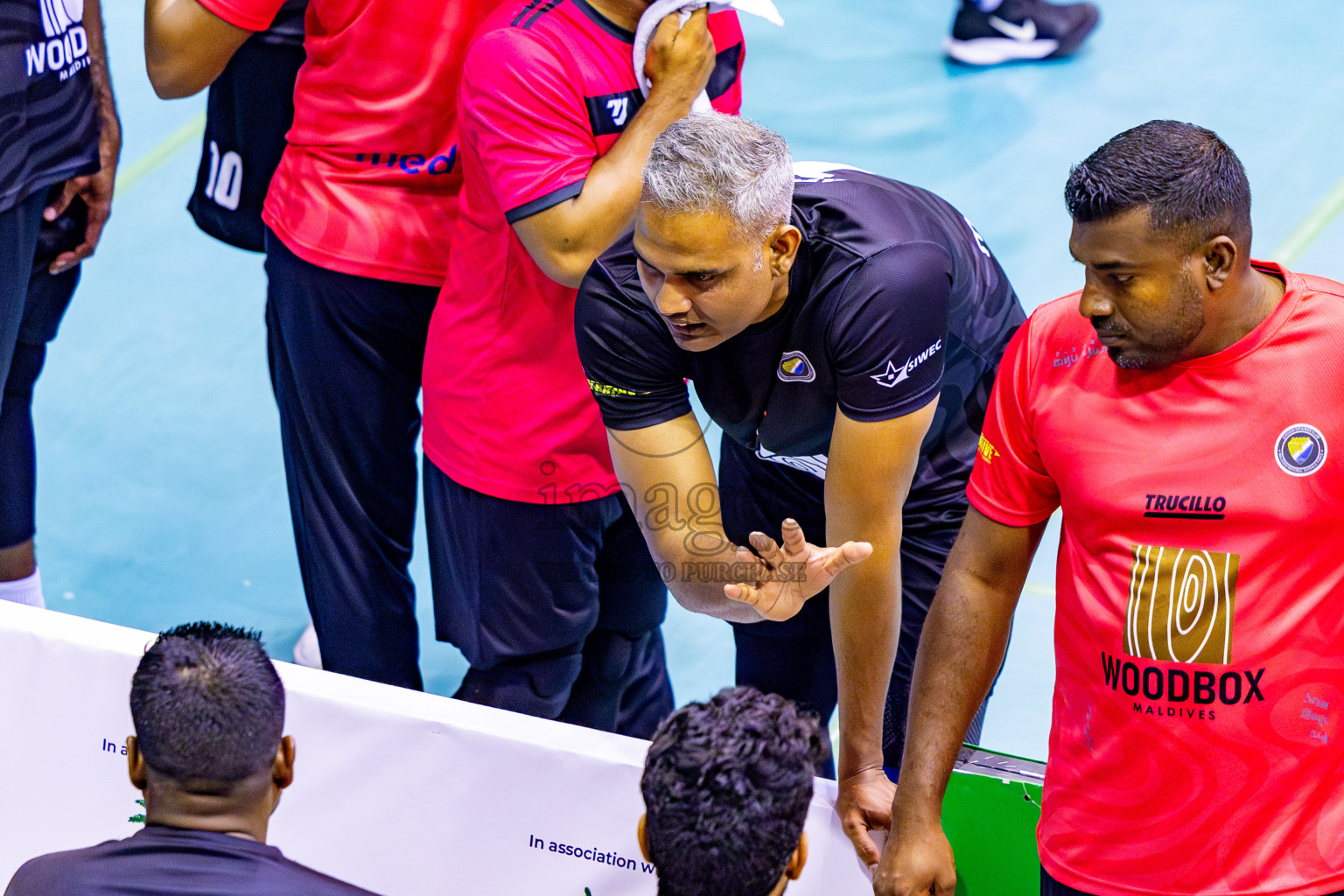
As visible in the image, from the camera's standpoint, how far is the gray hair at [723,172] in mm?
2232

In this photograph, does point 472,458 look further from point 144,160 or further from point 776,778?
point 144,160

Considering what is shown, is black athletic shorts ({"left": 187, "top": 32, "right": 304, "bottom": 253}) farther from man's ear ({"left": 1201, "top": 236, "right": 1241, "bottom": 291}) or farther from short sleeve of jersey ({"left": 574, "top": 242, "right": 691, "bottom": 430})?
man's ear ({"left": 1201, "top": 236, "right": 1241, "bottom": 291})

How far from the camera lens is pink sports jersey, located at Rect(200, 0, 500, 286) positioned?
296 cm

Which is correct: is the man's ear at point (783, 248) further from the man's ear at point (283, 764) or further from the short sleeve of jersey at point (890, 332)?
the man's ear at point (283, 764)

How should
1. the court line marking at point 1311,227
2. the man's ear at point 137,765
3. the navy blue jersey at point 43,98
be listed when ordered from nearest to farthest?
the man's ear at point 137,765
the navy blue jersey at point 43,98
the court line marking at point 1311,227

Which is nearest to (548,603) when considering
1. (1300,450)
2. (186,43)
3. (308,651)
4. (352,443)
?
(352,443)

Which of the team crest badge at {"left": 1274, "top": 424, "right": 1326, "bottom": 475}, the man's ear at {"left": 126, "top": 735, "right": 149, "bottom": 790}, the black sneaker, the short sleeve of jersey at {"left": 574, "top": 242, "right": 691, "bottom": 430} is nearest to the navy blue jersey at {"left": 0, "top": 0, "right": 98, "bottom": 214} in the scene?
the short sleeve of jersey at {"left": 574, "top": 242, "right": 691, "bottom": 430}

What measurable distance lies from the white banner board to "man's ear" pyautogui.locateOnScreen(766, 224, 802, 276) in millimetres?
837

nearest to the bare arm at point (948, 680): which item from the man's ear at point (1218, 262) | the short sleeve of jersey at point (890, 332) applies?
the short sleeve of jersey at point (890, 332)

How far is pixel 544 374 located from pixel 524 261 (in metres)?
0.23

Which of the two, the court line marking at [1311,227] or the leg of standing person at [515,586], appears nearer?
the leg of standing person at [515,586]

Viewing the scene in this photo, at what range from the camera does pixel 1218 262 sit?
1967mm

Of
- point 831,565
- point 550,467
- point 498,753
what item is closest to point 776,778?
point 831,565

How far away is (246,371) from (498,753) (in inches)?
122
